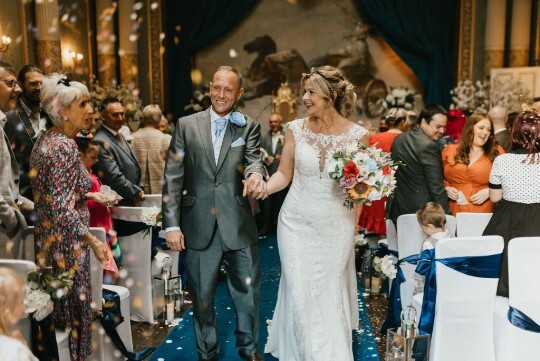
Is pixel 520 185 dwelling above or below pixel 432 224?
above

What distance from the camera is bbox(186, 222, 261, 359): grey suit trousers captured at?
3.48 m

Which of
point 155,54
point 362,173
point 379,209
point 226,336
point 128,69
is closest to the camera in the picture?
point 362,173

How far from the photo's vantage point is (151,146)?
6.29 meters

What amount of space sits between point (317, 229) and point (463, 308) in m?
0.91

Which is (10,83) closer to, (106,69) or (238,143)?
(238,143)

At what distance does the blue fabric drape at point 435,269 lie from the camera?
3018mm

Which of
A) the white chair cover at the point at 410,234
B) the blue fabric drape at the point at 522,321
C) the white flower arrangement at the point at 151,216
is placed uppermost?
the white flower arrangement at the point at 151,216

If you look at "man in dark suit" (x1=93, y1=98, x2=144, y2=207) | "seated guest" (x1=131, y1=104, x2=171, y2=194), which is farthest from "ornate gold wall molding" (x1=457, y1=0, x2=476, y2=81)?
"man in dark suit" (x1=93, y1=98, x2=144, y2=207)

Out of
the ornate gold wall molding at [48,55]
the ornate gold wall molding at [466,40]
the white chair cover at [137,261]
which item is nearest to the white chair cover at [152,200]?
the white chair cover at [137,261]

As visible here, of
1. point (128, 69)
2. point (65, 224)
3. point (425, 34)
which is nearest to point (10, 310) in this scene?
point (65, 224)

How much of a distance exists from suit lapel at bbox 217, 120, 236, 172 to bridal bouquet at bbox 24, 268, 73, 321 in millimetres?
1080

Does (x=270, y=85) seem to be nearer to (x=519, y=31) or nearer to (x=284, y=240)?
(x=519, y=31)

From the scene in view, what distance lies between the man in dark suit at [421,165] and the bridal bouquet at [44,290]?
9.48 feet

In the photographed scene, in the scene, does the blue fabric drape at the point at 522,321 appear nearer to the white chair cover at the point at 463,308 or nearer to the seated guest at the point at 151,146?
the white chair cover at the point at 463,308
